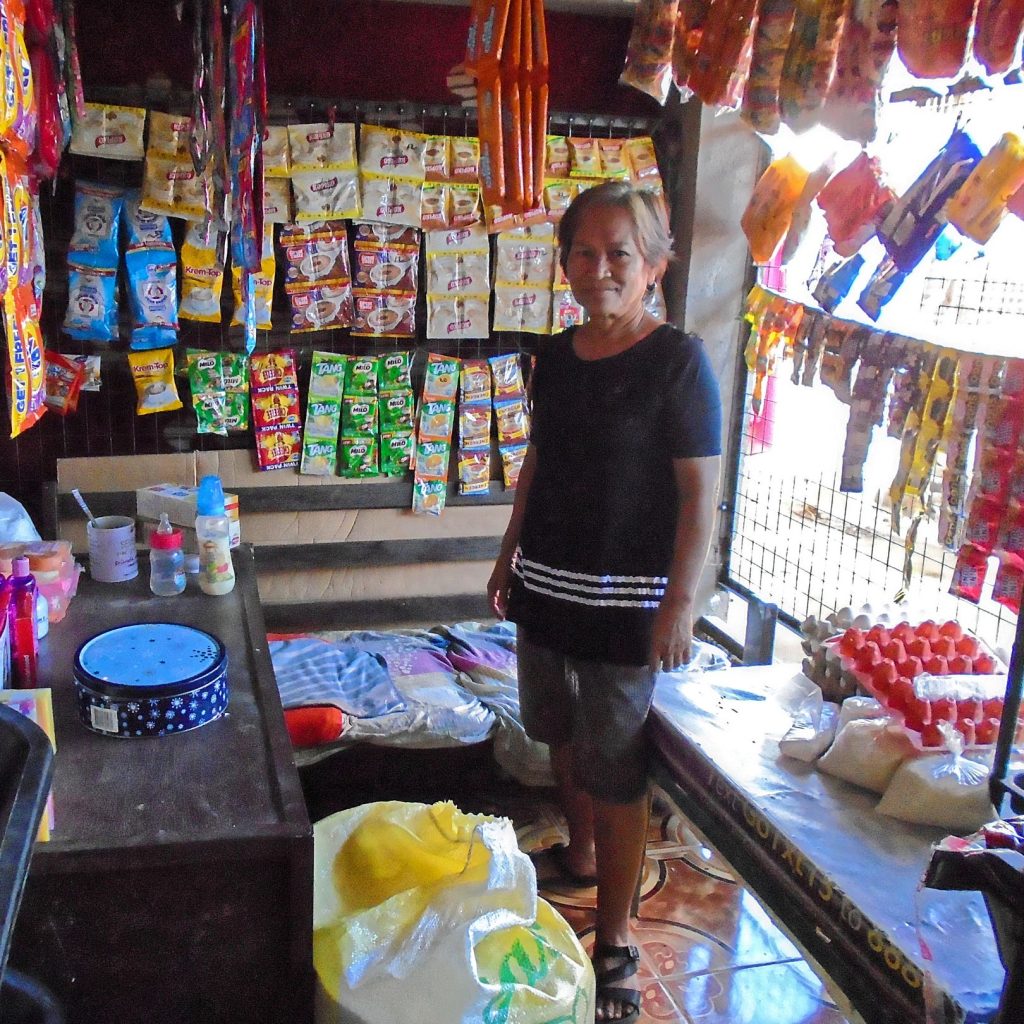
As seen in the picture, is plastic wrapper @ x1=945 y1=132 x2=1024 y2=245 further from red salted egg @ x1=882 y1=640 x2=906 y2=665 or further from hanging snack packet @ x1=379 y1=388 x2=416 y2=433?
hanging snack packet @ x1=379 y1=388 x2=416 y2=433

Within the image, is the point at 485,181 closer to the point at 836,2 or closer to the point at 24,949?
the point at 836,2

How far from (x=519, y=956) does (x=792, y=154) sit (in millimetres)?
1933

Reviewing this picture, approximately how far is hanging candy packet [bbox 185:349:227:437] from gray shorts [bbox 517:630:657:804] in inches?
55.4

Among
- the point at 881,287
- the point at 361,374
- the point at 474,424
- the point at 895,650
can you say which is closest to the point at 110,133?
the point at 361,374

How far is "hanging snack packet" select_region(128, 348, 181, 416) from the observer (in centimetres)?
287

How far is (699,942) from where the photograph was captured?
2205 millimetres

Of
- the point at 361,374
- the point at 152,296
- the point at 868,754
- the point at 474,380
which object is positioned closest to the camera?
the point at 868,754

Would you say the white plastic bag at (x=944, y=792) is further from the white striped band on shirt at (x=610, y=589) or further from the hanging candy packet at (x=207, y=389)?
the hanging candy packet at (x=207, y=389)

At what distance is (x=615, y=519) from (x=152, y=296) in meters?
1.64

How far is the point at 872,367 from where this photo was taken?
84.2 inches

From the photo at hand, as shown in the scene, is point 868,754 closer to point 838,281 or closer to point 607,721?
point 607,721

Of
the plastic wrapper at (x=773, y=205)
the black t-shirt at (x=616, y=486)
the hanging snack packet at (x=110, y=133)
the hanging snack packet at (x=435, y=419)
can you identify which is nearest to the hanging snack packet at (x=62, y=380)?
the hanging snack packet at (x=110, y=133)

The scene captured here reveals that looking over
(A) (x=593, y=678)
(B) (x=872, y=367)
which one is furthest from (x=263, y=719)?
(B) (x=872, y=367)

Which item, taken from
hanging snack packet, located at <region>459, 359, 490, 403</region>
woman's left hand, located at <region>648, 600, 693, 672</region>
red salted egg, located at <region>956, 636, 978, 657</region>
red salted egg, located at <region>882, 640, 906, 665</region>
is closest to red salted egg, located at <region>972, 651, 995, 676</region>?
red salted egg, located at <region>956, 636, 978, 657</region>
